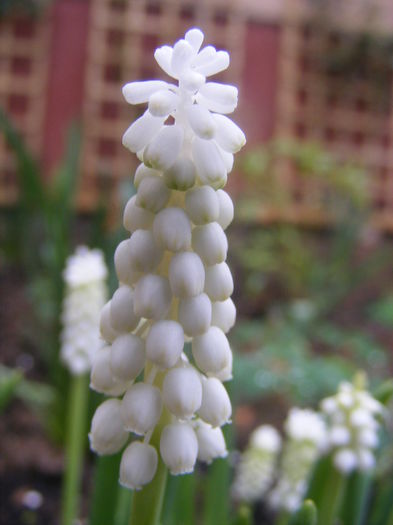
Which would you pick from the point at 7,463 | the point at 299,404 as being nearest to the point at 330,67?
the point at 299,404

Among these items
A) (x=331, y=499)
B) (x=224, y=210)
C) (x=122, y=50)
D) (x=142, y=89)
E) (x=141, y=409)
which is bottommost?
(x=331, y=499)

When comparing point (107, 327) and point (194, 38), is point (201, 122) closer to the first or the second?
point (194, 38)

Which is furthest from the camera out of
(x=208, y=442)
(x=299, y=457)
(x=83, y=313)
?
(x=83, y=313)

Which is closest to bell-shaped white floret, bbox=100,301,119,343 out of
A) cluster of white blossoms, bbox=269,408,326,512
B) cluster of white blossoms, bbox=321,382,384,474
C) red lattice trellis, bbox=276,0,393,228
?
cluster of white blossoms, bbox=321,382,384,474

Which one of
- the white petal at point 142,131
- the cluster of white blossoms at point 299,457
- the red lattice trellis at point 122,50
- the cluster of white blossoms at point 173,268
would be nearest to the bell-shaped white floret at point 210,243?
the cluster of white blossoms at point 173,268

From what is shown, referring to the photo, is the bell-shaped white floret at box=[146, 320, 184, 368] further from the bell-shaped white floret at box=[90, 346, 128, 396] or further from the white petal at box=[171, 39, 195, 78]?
the white petal at box=[171, 39, 195, 78]

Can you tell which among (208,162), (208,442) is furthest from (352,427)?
(208,162)
